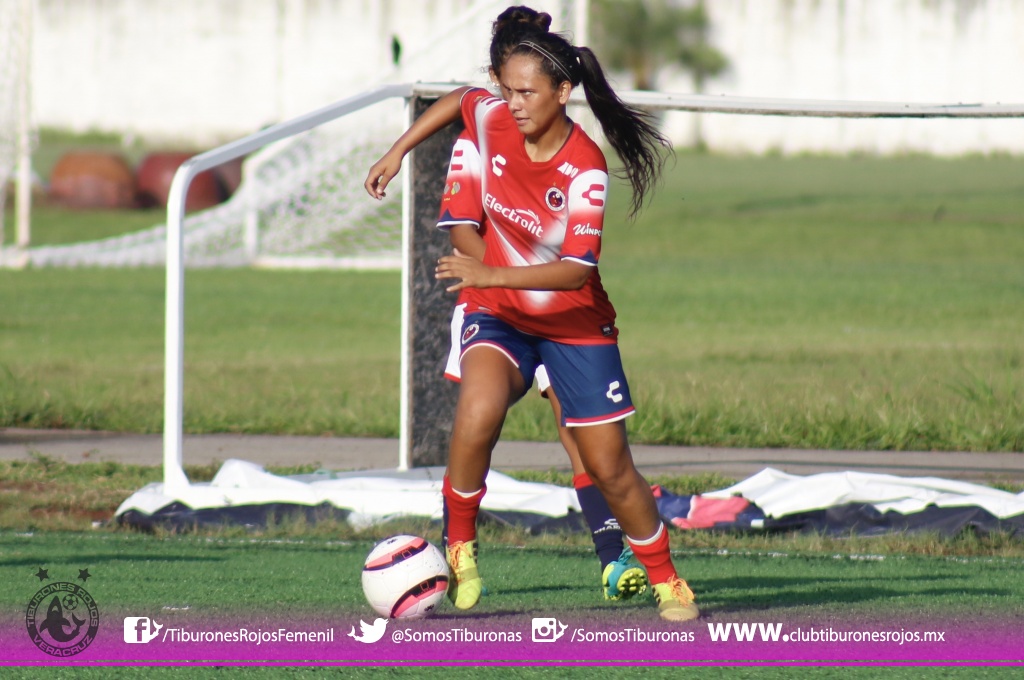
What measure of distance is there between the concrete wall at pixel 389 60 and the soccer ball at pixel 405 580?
35.0 m

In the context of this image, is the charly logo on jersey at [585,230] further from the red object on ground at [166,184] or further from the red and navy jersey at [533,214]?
the red object on ground at [166,184]

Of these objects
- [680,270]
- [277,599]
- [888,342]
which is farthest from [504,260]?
[680,270]

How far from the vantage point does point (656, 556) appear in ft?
17.8

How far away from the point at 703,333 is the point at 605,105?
36.8 feet

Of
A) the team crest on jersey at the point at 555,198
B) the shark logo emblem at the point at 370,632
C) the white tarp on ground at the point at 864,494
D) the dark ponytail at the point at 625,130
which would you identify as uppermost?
the dark ponytail at the point at 625,130

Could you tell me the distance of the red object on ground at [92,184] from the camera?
31.4 meters

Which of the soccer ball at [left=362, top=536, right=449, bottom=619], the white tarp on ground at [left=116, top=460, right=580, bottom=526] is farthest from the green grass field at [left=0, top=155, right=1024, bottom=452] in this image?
the soccer ball at [left=362, top=536, right=449, bottom=619]

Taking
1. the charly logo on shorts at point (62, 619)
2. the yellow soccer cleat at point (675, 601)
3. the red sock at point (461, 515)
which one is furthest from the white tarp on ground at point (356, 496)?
the yellow soccer cleat at point (675, 601)

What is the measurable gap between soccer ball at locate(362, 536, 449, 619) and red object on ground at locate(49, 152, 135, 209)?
1065 inches

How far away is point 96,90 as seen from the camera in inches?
1813

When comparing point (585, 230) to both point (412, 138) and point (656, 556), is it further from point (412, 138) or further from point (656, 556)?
point (656, 556)

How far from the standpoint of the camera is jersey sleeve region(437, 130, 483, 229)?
5559 millimetres

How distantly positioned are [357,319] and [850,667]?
1318 centimetres

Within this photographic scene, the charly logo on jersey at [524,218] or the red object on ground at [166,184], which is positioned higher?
the charly logo on jersey at [524,218]
